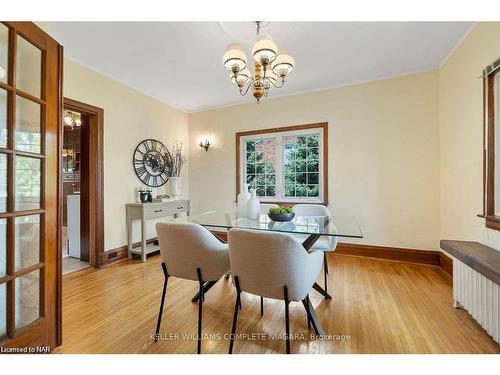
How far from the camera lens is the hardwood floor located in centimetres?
154

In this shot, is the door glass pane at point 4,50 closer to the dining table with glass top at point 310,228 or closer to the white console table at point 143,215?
the dining table with glass top at point 310,228

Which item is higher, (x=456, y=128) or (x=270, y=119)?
(x=270, y=119)

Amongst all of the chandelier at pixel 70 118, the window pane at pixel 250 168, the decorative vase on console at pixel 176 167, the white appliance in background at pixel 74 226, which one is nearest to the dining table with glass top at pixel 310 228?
the window pane at pixel 250 168

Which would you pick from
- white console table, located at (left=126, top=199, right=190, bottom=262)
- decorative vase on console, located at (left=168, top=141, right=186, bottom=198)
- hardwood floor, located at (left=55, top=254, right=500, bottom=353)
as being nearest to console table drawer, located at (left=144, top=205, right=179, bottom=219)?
white console table, located at (left=126, top=199, right=190, bottom=262)

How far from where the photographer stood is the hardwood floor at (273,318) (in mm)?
1541

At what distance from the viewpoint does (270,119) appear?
3984 millimetres

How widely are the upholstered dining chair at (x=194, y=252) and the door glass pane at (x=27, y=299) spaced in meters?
0.74

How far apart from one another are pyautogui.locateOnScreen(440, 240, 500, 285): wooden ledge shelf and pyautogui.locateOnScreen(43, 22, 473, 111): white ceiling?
2.04m

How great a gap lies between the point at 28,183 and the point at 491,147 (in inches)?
136

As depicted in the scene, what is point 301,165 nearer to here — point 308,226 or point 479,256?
point 308,226

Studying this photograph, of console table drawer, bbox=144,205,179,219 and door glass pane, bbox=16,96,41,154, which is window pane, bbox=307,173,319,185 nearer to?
console table drawer, bbox=144,205,179,219

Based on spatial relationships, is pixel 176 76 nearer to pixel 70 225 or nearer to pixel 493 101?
pixel 70 225
